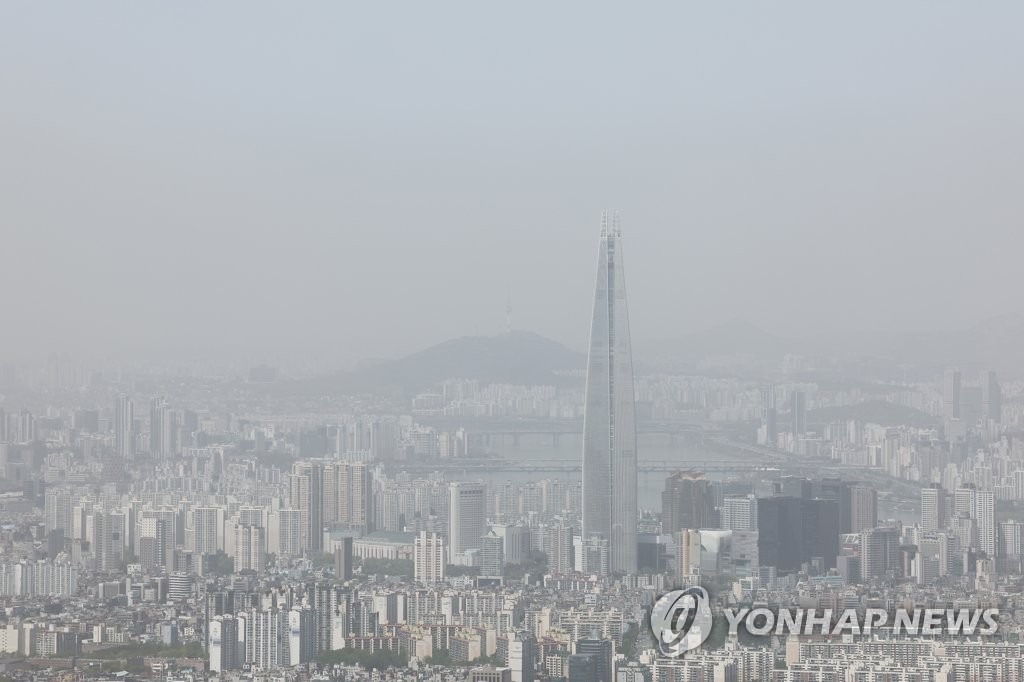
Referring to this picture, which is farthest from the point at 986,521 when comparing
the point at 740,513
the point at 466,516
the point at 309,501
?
the point at 309,501

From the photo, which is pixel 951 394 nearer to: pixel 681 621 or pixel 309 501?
pixel 309 501

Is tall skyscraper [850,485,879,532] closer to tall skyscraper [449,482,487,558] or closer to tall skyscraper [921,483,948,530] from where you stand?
tall skyscraper [921,483,948,530]

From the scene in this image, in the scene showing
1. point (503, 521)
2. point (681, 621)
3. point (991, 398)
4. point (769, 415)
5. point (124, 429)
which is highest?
point (991, 398)

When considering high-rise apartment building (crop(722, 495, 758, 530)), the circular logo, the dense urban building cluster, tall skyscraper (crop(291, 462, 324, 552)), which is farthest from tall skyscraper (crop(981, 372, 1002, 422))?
the circular logo

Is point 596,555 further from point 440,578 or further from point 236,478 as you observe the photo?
point 236,478

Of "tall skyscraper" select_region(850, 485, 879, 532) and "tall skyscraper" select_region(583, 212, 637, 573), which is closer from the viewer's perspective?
"tall skyscraper" select_region(850, 485, 879, 532)

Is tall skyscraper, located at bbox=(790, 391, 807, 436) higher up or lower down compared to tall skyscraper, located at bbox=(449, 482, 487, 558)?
higher up
